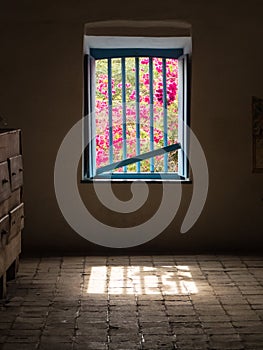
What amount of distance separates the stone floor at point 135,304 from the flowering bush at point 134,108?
3.73 feet

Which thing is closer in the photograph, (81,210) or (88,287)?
(88,287)

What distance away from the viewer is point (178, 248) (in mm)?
6219

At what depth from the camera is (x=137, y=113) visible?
22.0 feet

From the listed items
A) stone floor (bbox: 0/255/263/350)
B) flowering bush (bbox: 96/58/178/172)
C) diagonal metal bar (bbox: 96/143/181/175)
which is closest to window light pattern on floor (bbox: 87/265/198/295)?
stone floor (bbox: 0/255/263/350)

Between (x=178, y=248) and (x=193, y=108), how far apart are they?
1.16 m

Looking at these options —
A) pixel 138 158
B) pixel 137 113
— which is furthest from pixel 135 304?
pixel 137 113

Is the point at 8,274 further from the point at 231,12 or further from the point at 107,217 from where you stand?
the point at 231,12

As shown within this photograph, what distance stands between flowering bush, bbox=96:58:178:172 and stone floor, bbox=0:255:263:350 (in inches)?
44.8

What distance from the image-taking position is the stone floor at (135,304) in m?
3.78

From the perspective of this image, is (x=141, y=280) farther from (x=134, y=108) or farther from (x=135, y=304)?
(x=134, y=108)

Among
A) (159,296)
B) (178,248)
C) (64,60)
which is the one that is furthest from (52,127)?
(159,296)

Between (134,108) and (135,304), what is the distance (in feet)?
8.53

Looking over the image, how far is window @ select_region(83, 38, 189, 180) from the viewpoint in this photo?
21.7ft

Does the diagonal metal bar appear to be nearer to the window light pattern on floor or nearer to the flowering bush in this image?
the flowering bush
